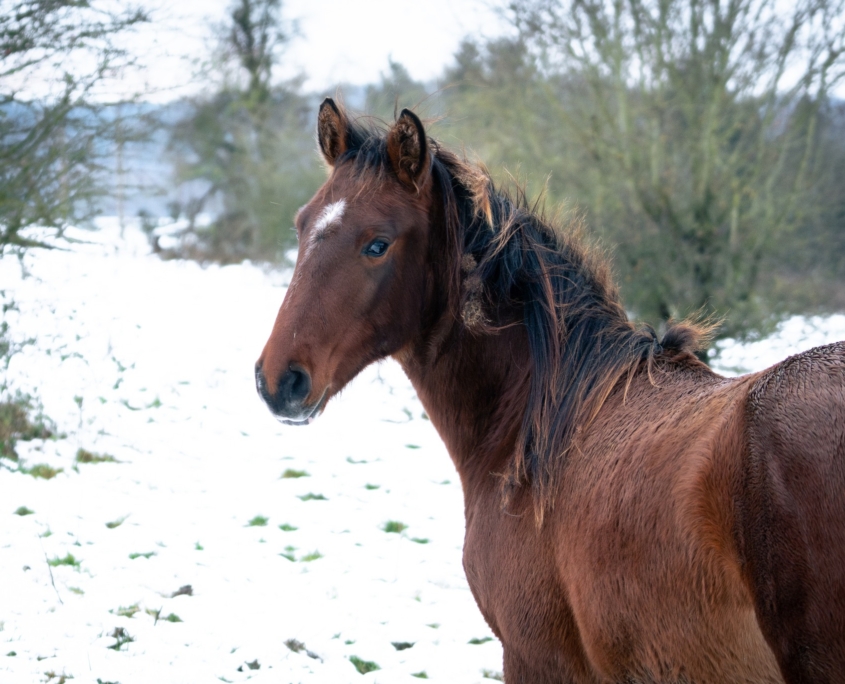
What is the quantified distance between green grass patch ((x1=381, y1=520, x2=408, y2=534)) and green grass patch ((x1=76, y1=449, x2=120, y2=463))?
2461 millimetres

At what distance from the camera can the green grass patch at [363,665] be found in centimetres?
325

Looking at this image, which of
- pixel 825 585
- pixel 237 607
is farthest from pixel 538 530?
pixel 237 607

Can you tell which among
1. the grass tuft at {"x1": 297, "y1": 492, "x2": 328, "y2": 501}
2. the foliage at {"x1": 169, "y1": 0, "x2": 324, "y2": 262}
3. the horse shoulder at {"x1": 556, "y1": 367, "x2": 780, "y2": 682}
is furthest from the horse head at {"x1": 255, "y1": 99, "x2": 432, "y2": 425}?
the foliage at {"x1": 169, "y1": 0, "x2": 324, "y2": 262}

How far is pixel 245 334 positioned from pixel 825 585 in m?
9.92

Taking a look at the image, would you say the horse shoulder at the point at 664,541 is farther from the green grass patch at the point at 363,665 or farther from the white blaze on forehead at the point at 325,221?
the green grass patch at the point at 363,665

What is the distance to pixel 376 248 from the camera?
2404 mm

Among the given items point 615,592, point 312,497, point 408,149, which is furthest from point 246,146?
point 615,592

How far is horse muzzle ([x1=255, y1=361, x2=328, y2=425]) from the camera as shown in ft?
7.39

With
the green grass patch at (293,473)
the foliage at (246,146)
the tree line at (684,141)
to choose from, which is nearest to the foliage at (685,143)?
the tree line at (684,141)

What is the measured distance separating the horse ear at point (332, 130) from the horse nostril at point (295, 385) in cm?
91

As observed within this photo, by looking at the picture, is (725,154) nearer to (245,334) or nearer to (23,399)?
(245,334)

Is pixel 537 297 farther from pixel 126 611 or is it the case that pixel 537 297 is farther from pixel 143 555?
pixel 143 555

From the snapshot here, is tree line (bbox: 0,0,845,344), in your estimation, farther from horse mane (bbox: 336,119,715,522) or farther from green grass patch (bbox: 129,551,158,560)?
horse mane (bbox: 336,119,715,522)

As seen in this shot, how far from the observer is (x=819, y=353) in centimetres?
164
